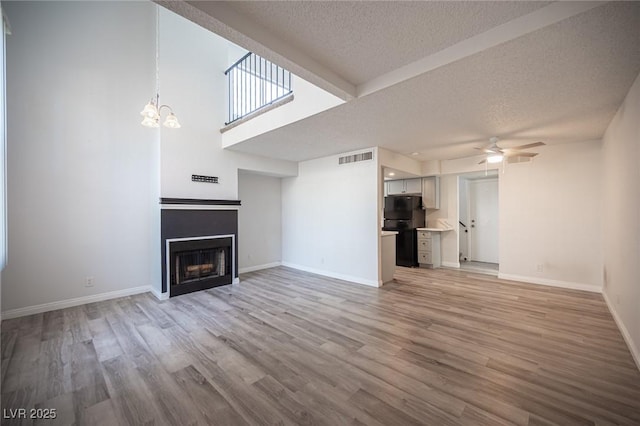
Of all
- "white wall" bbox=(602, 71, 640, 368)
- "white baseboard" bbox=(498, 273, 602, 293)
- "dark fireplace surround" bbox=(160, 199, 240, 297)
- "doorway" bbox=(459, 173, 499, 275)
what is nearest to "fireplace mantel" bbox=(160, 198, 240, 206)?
"dark fireplace surround" bbox=(160, 199, 240, 297)

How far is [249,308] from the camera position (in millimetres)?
3551

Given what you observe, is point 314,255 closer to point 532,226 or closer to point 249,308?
point 249,308

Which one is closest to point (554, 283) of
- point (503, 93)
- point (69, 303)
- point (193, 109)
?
point (503, 93)

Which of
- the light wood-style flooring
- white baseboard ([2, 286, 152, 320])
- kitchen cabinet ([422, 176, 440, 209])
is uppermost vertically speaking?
kitchen cabinet ([422, 176, 440, 209])

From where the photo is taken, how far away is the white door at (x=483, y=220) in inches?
Answer: 255

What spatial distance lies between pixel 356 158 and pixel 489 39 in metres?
3.10

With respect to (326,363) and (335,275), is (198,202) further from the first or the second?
(326,363)

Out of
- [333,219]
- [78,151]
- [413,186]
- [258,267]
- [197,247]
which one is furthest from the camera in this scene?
[413,186]

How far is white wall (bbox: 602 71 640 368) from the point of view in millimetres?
2221

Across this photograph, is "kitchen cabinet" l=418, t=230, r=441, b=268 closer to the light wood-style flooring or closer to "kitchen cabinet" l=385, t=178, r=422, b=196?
"kitchen cabinet" l=385, t=178, r=422, b=196

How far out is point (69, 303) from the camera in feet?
11.8

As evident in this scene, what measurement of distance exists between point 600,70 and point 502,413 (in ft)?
9.22

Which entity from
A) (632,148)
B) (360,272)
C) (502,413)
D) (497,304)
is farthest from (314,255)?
(632,148)

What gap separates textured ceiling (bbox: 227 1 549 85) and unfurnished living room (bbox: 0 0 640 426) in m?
0.02
